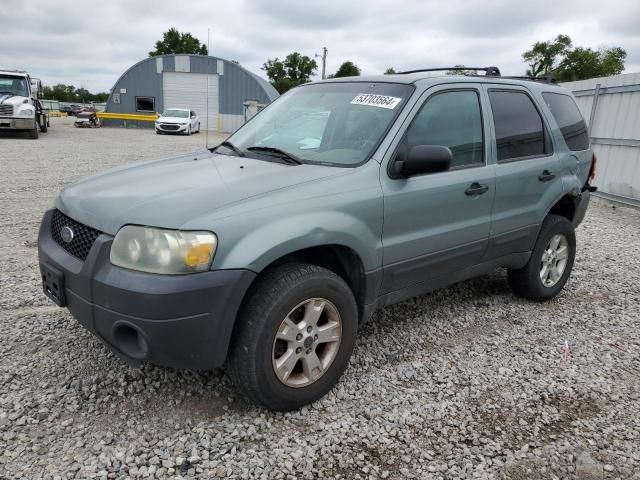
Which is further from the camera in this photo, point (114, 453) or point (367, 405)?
point (367, 405)

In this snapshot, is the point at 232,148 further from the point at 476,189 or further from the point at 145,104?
the point at 145,104

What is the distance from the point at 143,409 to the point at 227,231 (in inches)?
45.3

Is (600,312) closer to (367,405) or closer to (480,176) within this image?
(480,176)

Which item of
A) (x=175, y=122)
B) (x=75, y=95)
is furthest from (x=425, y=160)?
(x=75, y=95)

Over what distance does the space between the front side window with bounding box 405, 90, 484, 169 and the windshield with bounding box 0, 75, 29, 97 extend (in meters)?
19.0

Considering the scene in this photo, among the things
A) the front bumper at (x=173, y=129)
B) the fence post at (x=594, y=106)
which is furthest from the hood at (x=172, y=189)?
the front bumper at (x=173, y=129)

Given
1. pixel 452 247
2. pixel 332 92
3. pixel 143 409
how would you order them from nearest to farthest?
pixel 143 409 → pixel 452 247 → pixel 332 92

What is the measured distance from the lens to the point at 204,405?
9.02ft

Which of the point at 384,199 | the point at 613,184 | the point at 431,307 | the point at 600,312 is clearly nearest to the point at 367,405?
the point at 384,199

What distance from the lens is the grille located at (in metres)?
2.54

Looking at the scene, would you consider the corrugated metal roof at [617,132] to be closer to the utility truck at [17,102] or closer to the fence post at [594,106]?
the fence post at [594,106]

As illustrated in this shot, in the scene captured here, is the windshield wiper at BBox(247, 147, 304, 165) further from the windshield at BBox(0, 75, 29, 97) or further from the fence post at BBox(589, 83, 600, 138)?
the windshield at BBox(0, 75, 29, 97)

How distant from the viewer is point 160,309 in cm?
221

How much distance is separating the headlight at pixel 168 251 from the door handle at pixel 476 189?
1847mm
